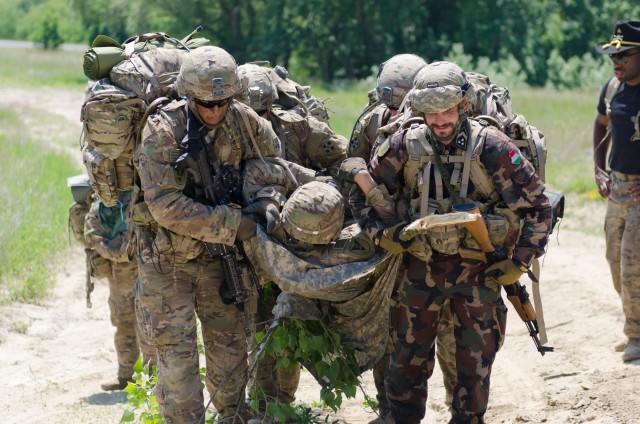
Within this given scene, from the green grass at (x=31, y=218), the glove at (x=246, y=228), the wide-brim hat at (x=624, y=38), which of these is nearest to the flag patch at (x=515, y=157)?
the glove at (x=246, y=228)

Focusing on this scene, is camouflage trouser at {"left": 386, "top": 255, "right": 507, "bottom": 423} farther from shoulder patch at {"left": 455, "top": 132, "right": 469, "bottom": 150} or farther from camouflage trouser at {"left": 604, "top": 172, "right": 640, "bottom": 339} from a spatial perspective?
camouflage trouser at {"left": 604, "top": 172, "right": 640, "bottom": 339}

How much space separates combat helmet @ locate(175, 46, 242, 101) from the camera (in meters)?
5.44

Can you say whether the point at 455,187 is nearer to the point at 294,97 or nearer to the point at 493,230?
the point at 493,230

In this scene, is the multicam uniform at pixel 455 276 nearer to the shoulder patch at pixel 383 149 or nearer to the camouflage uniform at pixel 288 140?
the shoulder patch at pixel 383 149

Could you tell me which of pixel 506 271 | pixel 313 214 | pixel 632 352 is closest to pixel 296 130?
pixel 313 214

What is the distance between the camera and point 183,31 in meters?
43.5

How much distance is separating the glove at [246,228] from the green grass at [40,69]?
29687 mm

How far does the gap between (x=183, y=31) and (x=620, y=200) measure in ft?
122

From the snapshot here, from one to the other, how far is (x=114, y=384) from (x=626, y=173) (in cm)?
427

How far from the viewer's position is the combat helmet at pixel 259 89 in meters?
6.37

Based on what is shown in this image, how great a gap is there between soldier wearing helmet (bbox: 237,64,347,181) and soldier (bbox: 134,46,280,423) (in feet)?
1.84

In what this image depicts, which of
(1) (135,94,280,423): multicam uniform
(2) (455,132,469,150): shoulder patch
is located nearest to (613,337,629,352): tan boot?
(2) (455,132,469,150): shoulder patch

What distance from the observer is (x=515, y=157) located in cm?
542

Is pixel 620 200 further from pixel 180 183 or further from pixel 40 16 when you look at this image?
pixel 40 16
